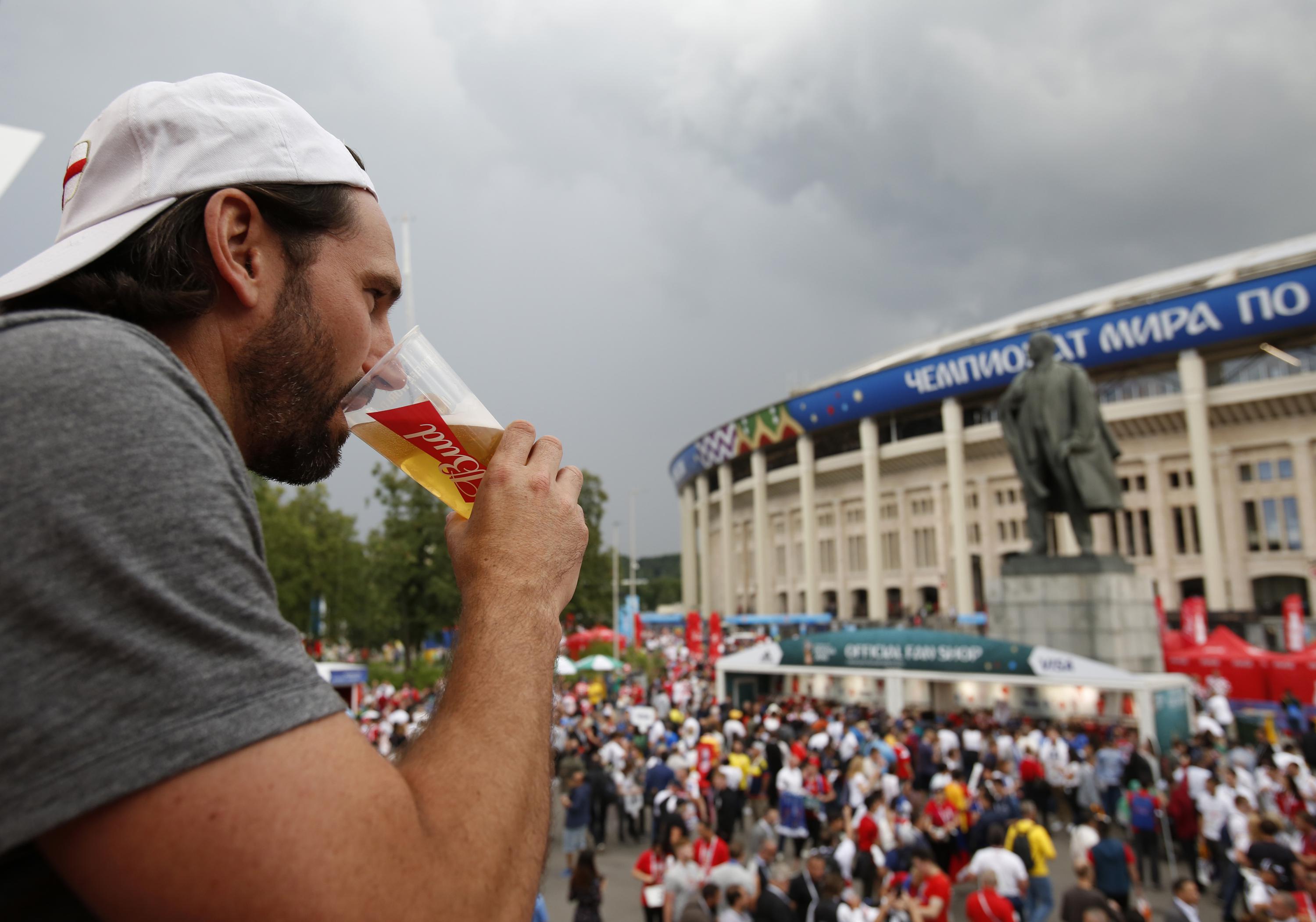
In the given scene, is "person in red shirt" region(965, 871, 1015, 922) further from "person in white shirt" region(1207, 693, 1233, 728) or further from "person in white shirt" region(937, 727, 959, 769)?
"person in white shirt" region(1207, 693, 1233, 728)

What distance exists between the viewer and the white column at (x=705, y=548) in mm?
67562

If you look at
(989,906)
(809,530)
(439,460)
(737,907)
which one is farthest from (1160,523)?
(439,460)

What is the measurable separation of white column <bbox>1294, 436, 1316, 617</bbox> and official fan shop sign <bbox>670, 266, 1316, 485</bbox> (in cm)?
636

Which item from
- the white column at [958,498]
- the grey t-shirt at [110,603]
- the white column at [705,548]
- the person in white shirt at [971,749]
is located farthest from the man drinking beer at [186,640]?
the white column at [705,548]

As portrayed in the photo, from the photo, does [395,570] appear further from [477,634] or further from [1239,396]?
[1239,396]

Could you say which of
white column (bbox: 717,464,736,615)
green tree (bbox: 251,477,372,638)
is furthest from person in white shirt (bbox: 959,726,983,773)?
white column (bbox: 717,464,736,615)

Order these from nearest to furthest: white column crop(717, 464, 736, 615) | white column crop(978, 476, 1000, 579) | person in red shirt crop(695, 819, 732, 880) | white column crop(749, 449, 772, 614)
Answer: person in red shirt crop(695, 819, 732, 880) → white column crop(978, 476, 1000, 579) → white column crop(749, 449, 772, 614) → white column crop(717, 464, 736, 615)

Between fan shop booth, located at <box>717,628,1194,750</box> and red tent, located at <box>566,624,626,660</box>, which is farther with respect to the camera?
red tent, located at <box>566,624,626,660</box>

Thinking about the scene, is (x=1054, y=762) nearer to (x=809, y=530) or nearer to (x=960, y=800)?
(x=960, y=800)

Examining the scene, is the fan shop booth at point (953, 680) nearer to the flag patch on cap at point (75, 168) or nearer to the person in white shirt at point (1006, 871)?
the person in white shirt at point (1006, 871)

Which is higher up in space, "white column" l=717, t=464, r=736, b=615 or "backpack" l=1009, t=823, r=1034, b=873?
"white column" l=717, t=464, r=736, b=615

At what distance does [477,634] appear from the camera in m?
0.86

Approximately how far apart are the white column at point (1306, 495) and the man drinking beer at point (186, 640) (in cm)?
4662

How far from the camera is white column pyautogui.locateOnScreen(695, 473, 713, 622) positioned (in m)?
67.6
